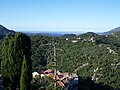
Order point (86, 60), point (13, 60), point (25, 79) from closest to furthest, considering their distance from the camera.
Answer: point (25, 79)
point (13, 60)
point (86, 60)

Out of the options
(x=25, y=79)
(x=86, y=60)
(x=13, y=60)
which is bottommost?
(x=86, y=60)

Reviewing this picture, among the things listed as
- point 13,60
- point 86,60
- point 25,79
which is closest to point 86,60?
point 86,60

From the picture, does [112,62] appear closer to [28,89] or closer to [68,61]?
[68,61]

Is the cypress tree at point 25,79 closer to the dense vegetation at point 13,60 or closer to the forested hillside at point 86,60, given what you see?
the dense vegetation at point 13,60

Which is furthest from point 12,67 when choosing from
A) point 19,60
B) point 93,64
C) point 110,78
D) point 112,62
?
point 112,62

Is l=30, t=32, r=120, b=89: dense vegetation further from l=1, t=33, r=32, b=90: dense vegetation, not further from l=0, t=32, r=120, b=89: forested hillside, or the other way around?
l=1, t=33, r=32, b=90: dense vegetation

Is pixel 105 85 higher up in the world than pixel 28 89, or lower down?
lower down

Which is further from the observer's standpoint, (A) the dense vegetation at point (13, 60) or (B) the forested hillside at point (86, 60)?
(B) the forested hillside at point (86, 60)

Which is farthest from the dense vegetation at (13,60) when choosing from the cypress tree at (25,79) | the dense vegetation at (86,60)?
the dense vegetation at (86,60)

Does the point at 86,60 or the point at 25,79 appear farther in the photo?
the point at 86,60

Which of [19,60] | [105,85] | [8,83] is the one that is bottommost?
[105,85]

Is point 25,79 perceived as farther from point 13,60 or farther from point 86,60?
point 86,60
